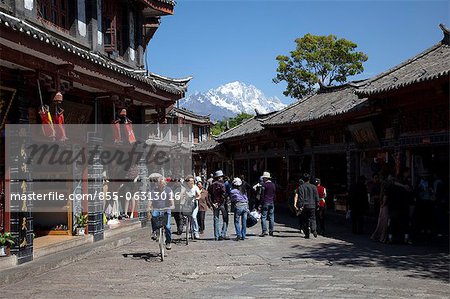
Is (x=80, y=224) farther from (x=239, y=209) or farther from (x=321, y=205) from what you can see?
(x=321, y=205)

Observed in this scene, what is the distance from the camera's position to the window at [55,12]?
11.5m

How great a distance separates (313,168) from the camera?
1861 cm

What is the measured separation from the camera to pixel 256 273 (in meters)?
8.68

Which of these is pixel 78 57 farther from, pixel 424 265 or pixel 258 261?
pixel 424 265

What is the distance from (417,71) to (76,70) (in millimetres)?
8168

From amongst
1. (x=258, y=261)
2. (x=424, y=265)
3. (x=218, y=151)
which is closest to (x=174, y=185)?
(x=258, y=261)

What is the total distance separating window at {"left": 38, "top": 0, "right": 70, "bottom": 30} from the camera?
452 inches

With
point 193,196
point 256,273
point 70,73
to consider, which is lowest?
point 256,273

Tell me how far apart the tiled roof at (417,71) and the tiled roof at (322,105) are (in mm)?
1089

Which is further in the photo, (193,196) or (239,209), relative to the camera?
(193,196)

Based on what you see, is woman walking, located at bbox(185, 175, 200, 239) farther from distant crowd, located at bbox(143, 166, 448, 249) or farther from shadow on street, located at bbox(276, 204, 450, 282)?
shadow on street, located at bbox(276, 204, 450, 282)

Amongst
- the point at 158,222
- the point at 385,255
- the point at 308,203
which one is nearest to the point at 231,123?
the point at 308,203

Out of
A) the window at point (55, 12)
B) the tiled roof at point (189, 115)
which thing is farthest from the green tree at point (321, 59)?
the window at point (55, 12)

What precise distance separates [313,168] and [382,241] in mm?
7045
